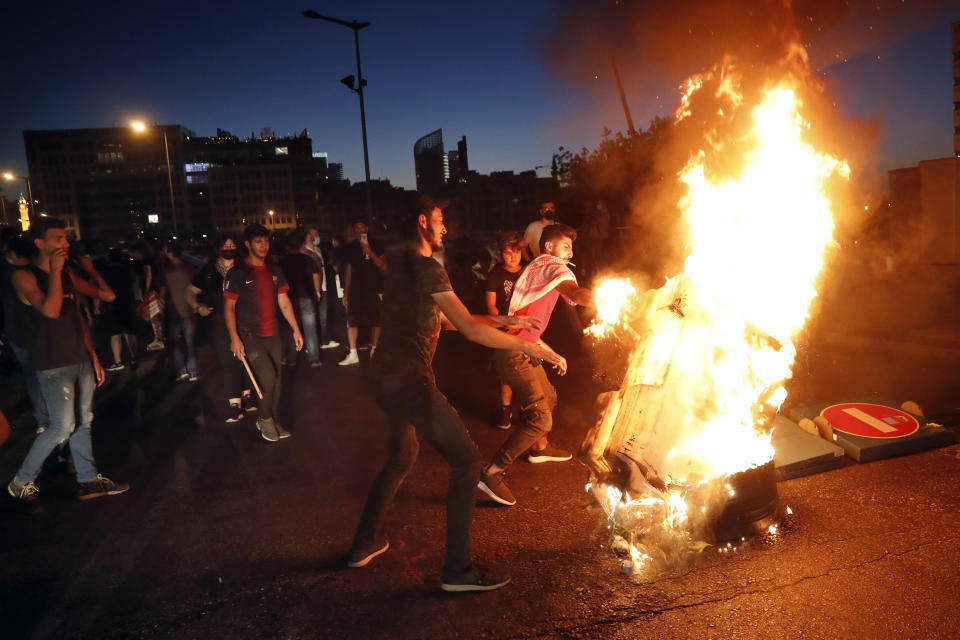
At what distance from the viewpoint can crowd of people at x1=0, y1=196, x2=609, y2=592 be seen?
3.67 m

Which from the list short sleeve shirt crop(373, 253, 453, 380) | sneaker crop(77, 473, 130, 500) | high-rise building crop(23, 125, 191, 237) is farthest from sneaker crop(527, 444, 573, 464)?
high-rise building crop(23, 125, 191, 237)

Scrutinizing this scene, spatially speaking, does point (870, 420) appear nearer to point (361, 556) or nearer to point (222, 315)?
point (361, 556)

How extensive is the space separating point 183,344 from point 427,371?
277 inches

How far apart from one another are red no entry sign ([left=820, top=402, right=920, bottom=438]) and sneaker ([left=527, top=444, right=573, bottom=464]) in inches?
88.2

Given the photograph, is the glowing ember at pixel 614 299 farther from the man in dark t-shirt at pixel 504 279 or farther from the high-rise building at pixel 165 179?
the high-rise building at pixel 165 179

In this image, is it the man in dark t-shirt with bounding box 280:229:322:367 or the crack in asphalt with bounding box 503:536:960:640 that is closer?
the crack in asphalt with bounding box 503:536:960:640

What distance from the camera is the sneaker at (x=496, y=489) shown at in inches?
186

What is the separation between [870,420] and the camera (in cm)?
550

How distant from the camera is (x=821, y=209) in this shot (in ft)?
17.0

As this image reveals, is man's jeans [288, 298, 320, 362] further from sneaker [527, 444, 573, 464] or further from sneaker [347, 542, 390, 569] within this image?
sneaker [347, 542, 390, 569]

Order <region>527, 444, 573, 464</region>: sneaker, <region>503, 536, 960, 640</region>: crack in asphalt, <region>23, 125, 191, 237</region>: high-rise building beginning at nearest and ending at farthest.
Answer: <region>503, 536, 960, 640</region>: crack in asphalt, <region>527, 444, 573, 464</region>: sneaker, <region>23, 125, 191, 237</region>: high-rise building

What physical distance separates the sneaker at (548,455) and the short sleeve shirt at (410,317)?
7.16 feet

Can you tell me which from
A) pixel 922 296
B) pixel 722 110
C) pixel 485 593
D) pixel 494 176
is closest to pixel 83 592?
pixel 485 593

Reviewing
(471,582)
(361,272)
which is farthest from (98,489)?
(361,272)
